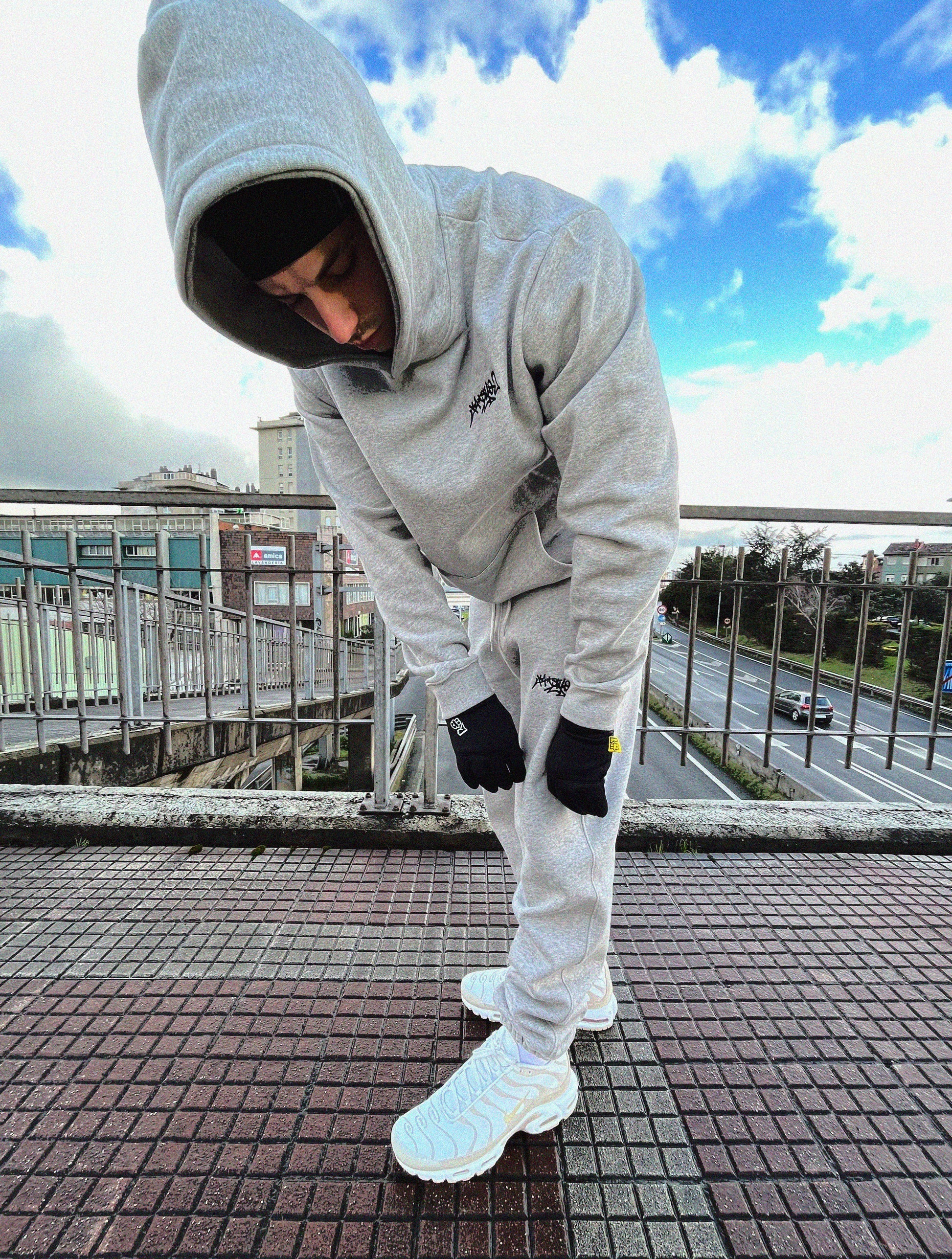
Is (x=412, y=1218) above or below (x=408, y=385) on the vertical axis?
below

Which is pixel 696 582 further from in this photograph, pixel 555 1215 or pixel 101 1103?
pixel 101 1103

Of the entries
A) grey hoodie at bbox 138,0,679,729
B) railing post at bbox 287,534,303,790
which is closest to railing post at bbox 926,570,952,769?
grey hoodie at bbox 138,0,679,729

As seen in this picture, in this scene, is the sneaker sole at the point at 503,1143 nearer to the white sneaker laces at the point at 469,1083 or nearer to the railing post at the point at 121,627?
the white sneaker laces at the point at 469,1083

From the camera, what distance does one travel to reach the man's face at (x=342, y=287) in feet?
3.04

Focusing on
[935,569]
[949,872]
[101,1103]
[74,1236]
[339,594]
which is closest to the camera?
[74,1236]

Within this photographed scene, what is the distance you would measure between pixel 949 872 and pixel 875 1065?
4.20 feet

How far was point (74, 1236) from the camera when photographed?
1.03 metres

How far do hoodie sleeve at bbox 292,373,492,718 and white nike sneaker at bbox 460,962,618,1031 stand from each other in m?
0.86

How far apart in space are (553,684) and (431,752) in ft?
4.73

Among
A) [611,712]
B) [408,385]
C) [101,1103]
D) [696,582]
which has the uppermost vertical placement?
[408,385]

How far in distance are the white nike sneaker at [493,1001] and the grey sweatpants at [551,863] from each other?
0.26 m

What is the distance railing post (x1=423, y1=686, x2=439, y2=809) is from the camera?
2.43 m

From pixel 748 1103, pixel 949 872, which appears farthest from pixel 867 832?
pixel 748 1103

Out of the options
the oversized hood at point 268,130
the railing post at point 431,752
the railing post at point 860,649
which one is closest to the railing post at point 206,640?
the railing post at point 431,752
